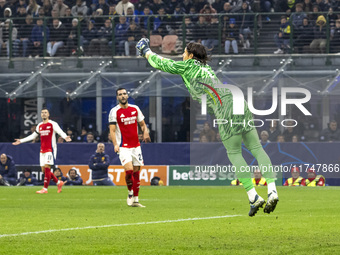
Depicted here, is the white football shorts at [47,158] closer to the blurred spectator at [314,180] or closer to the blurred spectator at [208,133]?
the blurred spectator at [208,133]

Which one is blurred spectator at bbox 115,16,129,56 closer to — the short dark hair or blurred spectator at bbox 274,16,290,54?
blurred spectator at bbox 274,16,290,54

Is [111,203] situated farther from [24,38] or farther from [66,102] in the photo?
[24,38]

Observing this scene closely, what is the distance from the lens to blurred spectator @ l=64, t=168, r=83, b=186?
29.5m

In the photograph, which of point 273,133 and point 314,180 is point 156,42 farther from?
point 314,180

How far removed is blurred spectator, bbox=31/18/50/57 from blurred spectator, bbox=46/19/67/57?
0.18 meters

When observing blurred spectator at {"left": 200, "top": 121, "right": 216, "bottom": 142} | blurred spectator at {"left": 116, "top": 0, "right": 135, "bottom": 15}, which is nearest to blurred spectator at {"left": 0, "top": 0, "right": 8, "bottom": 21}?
blurred spectator at {"left": 116, "top": 0, "right": 135, "bottom": 15}

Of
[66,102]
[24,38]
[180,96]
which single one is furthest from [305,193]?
[24,38]

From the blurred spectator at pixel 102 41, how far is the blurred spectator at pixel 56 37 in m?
1.25

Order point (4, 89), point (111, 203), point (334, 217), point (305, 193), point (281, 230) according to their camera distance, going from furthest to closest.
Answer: point (4, 89), point (305, 193), point (111, 203), point (334, 217), point (281, 230)

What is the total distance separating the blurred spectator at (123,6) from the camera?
33906 mm

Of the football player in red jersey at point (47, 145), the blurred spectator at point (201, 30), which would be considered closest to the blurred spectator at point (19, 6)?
the blurred spectator at point (201, 30)

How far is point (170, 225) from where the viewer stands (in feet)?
42.9

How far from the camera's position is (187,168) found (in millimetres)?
29328

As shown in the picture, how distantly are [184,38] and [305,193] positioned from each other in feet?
32.3
